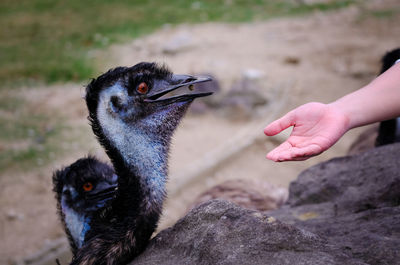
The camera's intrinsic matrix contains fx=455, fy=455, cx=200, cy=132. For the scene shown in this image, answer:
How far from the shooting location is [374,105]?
2.14 metres

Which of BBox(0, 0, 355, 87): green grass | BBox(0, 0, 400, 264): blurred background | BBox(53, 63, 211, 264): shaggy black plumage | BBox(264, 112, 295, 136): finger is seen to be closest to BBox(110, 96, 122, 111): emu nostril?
BBox(53, 63, 211, 264): shaggy black plumage

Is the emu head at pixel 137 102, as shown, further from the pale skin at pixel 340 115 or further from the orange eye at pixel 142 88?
the pale skin at pixel 340 115

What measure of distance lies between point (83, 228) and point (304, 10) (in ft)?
33.7

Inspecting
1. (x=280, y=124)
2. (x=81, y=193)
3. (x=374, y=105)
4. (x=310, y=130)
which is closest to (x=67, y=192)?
(x=81, y=193)

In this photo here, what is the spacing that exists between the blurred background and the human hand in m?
1.85

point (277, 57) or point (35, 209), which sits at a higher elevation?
point (277, 57)

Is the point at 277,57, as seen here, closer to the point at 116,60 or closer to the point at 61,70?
the point at 116,60

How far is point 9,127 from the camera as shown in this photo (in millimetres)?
6742

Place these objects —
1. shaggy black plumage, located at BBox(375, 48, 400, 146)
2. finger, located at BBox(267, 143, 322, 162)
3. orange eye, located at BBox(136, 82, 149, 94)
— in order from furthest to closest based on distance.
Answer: shaggy black plumage, located at BBox(375, 48, 400, 146) < orange eye, located at BBox(136, 82, 149, 94) < finger, located at BBox(267, 143, 322, 162)

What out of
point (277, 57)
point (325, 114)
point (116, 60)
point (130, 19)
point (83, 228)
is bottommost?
point (83, 228)

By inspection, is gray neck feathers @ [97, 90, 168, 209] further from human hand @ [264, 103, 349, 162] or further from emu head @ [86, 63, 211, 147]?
human hand @ [264, 103, 349, 162]

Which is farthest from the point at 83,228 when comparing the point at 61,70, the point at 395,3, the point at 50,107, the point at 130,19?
the point at 395,3

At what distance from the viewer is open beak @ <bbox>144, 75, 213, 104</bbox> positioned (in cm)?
259

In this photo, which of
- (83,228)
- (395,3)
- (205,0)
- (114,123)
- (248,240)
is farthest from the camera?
(205,0)
